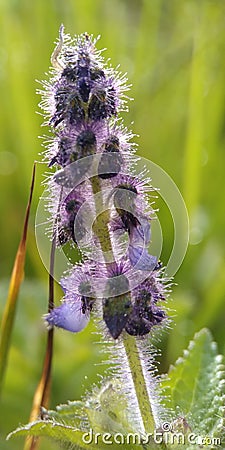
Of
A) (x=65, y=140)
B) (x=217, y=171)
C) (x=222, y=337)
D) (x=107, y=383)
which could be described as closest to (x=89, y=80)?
(x=65, y=140)

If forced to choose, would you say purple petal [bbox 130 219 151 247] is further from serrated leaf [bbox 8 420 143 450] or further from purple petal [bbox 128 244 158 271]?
serrated leaf [bbox 8 420 143 450]

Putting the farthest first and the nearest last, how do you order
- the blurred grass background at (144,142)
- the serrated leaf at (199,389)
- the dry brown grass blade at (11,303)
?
the blurred grass background at (144,142), the dry brown grass blade at (11,303), the serrated leaf at (199,389)

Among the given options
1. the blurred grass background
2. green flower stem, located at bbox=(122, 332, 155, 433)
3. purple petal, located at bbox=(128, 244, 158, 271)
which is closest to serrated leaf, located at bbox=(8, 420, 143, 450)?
green flower stem, located at bbox=(122, 332, 155, 433)

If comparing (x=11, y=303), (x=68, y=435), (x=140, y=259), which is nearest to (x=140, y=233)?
(x=140, y=259)

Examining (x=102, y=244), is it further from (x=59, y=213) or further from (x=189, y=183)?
(x=189, y=183)

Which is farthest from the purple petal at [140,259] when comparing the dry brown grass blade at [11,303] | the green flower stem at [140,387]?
the dry brown grass blade at [11,303]

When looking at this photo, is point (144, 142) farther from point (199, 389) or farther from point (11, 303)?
point (199, 389)

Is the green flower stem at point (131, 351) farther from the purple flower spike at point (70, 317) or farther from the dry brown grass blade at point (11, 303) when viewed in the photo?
the dry brown grass blade at point (11, 303)
